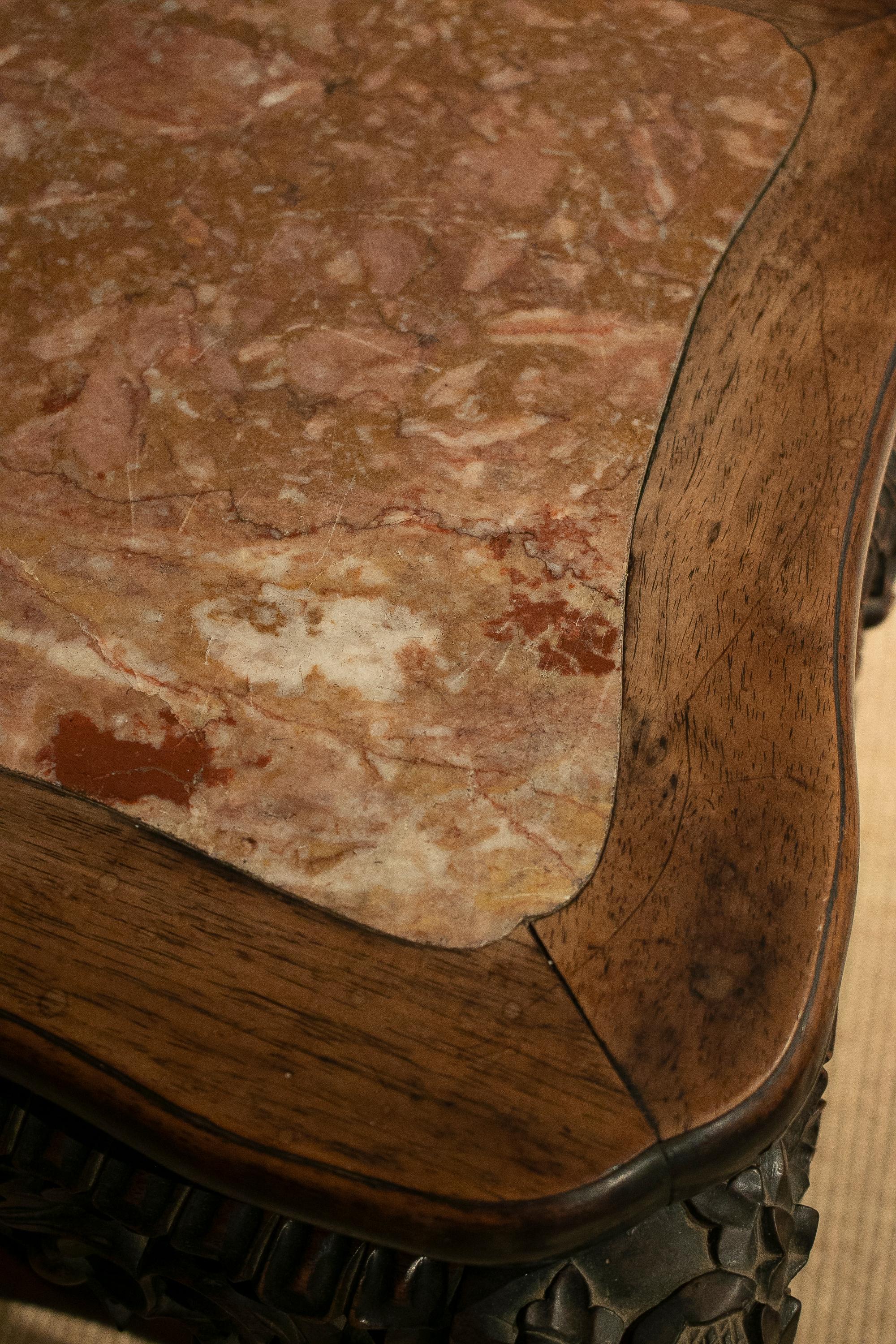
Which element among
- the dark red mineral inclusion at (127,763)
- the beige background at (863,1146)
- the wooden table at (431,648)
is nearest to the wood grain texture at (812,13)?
the wooden table at (431,648)

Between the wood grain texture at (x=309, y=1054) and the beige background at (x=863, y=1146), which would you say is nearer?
the wood grain texture at (x=309, y=1054)

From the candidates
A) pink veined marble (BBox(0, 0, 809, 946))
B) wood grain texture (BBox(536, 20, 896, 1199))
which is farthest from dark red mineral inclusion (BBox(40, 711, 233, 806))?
wood grain texture (BBox(536, 20, 896, 1199))

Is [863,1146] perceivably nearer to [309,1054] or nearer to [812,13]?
[309,1054]

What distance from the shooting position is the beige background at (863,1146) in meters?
1.08

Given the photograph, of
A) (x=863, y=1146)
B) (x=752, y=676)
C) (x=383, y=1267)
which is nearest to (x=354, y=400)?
(x=752, y=676)

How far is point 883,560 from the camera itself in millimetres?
1296

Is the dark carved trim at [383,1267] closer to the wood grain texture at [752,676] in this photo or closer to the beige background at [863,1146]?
the wood grain texture at [752,676]

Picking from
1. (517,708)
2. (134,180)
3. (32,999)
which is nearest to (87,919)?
(32,999)

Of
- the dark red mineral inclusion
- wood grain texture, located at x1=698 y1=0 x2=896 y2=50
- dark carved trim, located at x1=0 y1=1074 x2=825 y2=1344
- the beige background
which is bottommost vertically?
the beige background

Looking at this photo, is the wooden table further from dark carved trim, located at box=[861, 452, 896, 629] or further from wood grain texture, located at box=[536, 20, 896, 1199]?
dark carved trim, located at box=[861, 452, 896, 629]

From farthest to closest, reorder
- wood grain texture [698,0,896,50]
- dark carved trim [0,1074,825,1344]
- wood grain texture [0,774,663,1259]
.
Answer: wood grain texture [698,0,896,50]
dark carved trim [0,1074,825,1344]
wood grain texture [0,774,663,1259]

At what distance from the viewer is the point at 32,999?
1.63ft

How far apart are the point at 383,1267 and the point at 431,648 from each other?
0.38 m

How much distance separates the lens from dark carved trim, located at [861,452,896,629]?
1.25 meters
